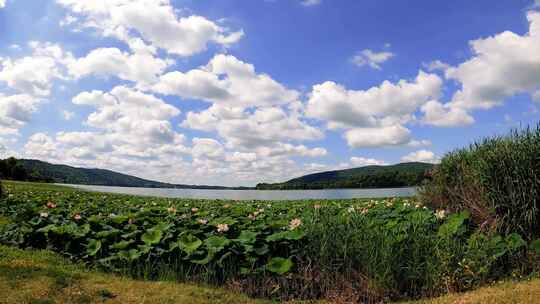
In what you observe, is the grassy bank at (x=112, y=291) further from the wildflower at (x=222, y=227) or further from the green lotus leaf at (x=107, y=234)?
the wildflower at (x=222, y=227)

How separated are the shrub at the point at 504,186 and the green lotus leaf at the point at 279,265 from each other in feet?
12.5

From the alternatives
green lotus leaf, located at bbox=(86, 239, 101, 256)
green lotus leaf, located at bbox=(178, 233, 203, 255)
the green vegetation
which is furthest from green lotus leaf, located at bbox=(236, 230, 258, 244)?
green lotus leaf, located at bbox=(86, 239, 101, 256)

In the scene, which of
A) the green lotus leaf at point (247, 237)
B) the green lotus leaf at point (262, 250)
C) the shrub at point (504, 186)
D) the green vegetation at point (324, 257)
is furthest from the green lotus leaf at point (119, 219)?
the shrub at point (504, 186)

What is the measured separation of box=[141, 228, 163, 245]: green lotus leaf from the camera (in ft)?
20.9

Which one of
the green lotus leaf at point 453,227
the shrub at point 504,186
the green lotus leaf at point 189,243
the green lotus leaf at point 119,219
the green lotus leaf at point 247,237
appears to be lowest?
the green lotus leaf at point 189,243

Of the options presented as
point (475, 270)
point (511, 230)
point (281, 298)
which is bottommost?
point (281, 298)

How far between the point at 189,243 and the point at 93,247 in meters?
1.79

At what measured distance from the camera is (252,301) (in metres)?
5.12

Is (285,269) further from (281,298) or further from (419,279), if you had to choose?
(419,279)

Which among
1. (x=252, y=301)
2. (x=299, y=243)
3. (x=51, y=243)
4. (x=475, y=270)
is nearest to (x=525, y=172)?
(x=475, y=270)

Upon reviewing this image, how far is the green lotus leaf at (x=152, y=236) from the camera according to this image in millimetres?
6372

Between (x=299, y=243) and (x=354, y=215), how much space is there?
1290mm

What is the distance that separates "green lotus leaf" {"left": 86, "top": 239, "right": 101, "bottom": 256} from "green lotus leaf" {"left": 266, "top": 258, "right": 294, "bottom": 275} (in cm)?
294

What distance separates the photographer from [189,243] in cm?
618
